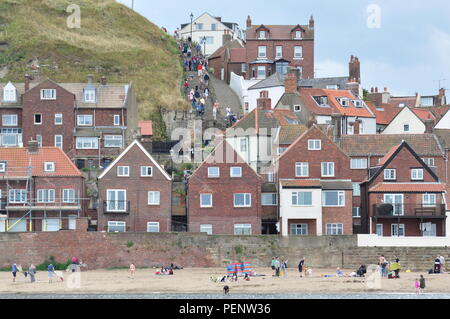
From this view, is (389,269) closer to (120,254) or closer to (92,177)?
(120,254)

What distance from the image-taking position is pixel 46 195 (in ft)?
307

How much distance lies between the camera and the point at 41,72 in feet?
406

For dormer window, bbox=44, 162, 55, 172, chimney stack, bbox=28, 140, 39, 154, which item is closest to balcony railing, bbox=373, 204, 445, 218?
dormer window, bbox=44, 162, 55, 172

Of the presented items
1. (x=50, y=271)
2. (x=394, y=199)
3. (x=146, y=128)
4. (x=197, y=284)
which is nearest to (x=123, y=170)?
(x=50, y=271)

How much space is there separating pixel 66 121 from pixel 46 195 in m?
13.5

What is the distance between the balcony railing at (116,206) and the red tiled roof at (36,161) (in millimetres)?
2983

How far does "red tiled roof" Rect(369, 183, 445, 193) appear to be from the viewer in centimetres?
9544

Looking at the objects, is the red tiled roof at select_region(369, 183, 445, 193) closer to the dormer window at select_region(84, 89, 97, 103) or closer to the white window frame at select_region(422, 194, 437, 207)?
the white window frame at select_region(422, 194, 437, 207)

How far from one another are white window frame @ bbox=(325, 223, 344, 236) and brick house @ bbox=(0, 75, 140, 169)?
1954 cm

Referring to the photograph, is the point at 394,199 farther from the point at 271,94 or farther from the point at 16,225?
the point at 271,94

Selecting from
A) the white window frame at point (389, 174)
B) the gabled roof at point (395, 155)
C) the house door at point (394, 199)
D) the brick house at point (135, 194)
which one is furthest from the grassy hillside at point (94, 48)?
the house door at point (394, 199)

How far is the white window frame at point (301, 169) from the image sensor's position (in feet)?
314
